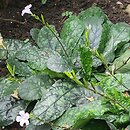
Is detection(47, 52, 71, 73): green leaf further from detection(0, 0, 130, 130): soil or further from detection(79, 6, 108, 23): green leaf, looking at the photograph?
detection(0, 0, 130, 130): soil

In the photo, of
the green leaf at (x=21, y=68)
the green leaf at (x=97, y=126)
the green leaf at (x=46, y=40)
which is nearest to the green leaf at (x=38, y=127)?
the green leaf at (x=97, y=126)

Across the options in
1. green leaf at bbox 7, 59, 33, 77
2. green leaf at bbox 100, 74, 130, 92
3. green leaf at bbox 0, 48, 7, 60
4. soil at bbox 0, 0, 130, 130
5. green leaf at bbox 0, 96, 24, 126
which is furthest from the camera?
soil at bbox 0, 0, 130, 130

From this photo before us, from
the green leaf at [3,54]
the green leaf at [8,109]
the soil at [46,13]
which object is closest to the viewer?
the green leaf at [8,109]

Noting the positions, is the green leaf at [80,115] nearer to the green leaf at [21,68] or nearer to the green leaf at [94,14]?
the green leaf at [21,68]

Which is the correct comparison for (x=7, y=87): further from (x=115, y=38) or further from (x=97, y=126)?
(x=115, y=38)

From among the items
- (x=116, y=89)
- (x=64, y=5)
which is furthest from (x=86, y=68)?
(x=64, y=5)

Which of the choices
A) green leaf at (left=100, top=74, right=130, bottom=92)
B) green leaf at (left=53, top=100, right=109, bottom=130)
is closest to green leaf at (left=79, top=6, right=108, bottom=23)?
green leaf at (left=100, top=74, right=130, bottom=92)
